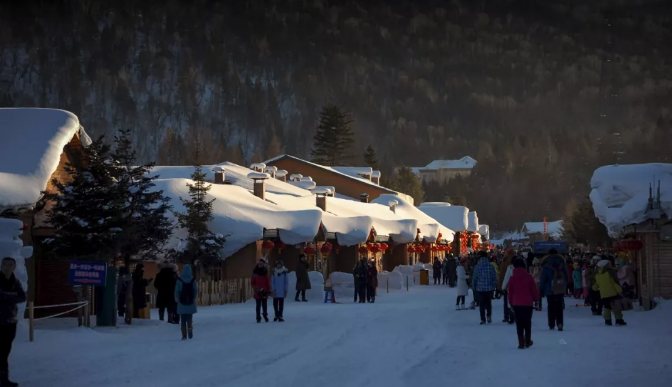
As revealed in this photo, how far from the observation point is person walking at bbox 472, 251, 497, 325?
21.0 metres

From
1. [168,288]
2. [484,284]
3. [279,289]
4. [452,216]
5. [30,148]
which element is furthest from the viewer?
[452,216]

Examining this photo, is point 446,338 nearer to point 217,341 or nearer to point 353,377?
point 217,341

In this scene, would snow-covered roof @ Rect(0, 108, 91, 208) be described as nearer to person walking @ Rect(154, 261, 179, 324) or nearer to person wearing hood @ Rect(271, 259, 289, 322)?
person walking @ Rect(154, 261, 179, 324)

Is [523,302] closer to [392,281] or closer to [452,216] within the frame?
[392,281]

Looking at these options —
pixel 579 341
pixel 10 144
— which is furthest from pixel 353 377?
pixel 10 144

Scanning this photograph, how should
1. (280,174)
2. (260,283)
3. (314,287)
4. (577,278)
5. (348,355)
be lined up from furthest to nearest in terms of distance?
(280,174), (314,287), (577,278), (260,283), (348,355)

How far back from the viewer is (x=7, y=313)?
11.3 metres

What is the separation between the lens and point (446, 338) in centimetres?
1748

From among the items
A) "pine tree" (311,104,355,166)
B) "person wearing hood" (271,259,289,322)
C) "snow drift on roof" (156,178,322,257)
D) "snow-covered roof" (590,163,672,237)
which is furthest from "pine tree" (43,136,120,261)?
"pine tree" (311,104,355,166)

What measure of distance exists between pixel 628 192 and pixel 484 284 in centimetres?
868

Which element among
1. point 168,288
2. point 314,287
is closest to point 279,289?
point 168,288

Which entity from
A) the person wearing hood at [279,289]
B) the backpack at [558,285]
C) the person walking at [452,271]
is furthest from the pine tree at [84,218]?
the person walking at [452,271]

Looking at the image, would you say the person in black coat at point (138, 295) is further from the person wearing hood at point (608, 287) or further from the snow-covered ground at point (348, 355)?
the person wearing hood at point (608, 287)

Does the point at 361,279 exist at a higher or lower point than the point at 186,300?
higher
